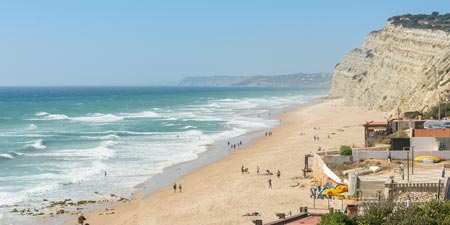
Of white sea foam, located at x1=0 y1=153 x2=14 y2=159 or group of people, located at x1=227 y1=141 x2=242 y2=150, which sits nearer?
white sea foam, located at x1=0 y1=153 x2=14 y2=159

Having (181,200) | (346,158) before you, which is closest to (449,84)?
(346,158)

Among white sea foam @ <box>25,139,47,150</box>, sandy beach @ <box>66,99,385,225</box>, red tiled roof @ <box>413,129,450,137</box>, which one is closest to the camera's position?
sandy beach @ <box>66,99,385,225</box>

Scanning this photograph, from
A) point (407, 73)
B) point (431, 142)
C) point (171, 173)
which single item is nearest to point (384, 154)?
point (431, 142)

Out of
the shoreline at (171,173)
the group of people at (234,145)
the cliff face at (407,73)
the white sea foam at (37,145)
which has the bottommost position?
the shoreline at (171,173)

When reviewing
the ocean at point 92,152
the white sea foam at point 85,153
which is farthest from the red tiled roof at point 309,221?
the white sea foam at point 85,153

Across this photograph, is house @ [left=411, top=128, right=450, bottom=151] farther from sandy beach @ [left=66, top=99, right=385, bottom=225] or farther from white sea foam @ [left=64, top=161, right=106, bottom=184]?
white sea foam @ [left=64, top=161, right=106, bottom=184]

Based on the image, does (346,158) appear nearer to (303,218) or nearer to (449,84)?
(303,218)

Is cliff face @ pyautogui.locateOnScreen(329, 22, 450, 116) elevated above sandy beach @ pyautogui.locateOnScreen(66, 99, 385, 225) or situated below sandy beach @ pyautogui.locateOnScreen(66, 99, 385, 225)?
above

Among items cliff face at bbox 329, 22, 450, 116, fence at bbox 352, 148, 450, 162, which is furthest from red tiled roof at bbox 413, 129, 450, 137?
cliff face at bbox 329, 22, 450, 116

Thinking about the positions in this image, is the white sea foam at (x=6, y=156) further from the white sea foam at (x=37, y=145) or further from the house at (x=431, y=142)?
the house at (x=431, y=142)

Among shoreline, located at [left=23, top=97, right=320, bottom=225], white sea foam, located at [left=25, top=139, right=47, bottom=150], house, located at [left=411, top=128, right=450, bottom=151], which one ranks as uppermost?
house, located at [left=411, top=128, right=450, bottom=151]
